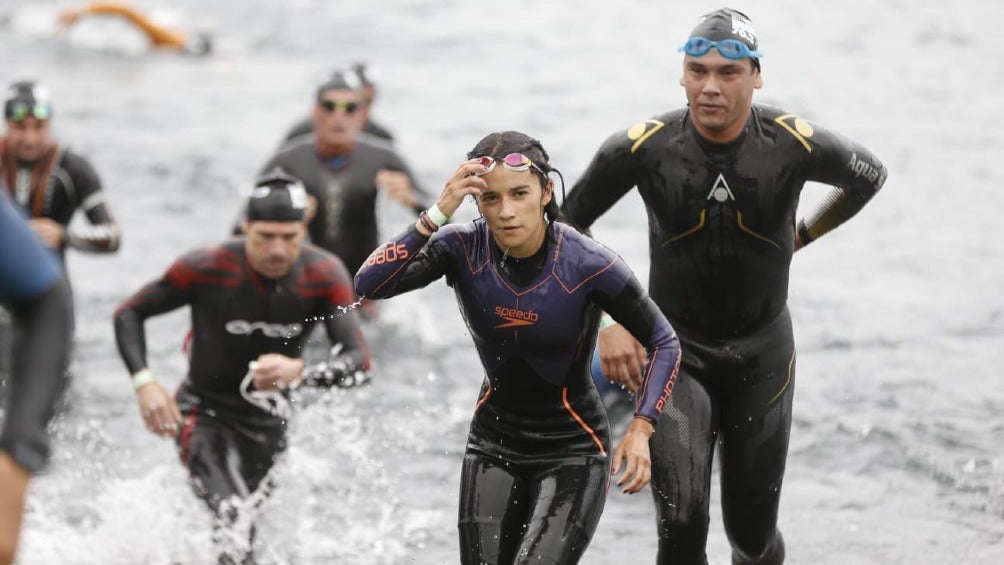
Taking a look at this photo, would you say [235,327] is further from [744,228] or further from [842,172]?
[842,172]

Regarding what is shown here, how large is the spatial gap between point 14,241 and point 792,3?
2762 cm

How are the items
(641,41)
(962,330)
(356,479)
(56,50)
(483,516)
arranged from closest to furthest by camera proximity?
1. (483,516)
2. (356,479)
3. (962,330)
4. (56,50)
5. (641,41)

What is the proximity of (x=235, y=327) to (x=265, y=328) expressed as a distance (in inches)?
6.1

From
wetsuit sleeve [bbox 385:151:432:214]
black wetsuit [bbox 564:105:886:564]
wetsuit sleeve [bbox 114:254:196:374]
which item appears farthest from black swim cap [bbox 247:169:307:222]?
wetsuit sleeve [bbox 385:151:432:214]

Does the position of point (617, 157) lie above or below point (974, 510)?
above

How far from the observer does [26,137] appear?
1074cm

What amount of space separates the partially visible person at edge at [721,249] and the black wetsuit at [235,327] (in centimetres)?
221

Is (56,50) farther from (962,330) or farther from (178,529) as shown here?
(178,529)

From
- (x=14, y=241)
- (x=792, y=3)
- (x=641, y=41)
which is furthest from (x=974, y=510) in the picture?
(x=792, y=3)

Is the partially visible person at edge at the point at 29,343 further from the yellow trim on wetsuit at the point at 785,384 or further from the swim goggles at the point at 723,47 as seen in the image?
the yellow trim on wetsuit at the point at 785,384

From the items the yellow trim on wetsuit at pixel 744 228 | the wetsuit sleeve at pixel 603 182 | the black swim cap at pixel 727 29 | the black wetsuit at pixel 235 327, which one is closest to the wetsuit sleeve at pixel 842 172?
the yellow trim on wetsuit at pixel 744 228

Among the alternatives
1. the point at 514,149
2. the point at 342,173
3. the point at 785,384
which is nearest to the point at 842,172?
the point at 785,384

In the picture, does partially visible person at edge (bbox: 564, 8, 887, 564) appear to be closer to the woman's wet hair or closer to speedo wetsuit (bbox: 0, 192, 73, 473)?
the woman's wet hair

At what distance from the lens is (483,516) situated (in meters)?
6.11
